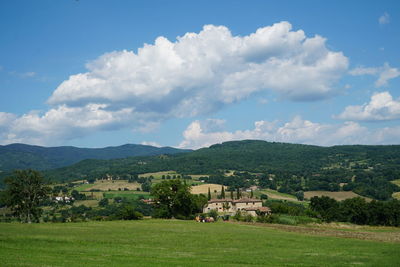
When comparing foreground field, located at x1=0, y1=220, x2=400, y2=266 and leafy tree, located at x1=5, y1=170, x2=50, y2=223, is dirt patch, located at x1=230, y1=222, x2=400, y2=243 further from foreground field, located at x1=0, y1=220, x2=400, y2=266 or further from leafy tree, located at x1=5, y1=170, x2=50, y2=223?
leafy tree, located at x1=5, y1=170, x2=50, y2=223

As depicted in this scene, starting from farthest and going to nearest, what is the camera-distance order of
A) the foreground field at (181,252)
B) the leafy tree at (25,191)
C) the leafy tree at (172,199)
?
the leafy tree at (172,199), the leafy tree at (25,191), the foreground field at (181,252)

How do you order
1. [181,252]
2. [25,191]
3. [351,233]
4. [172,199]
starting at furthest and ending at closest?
[172,199]
[25,191]
[351,233]
[181,252]

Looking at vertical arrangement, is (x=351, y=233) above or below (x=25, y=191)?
below

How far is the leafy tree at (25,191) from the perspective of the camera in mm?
89375

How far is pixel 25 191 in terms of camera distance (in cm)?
9031

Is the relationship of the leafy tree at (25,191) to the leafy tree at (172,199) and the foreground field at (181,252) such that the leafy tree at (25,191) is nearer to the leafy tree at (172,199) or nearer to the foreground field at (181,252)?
the leafy tree at (172,199)

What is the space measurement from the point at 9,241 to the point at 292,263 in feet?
89.5

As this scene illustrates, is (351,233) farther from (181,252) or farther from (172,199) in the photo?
(172,199)

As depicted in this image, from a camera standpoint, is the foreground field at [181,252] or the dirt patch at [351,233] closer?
the foreground field at [181,252]

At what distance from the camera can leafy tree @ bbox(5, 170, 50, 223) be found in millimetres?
89375

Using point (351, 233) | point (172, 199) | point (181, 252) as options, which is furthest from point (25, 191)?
point (351, 233)

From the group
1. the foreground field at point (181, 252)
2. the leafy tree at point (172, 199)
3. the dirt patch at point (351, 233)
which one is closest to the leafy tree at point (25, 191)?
the leafy tree at point (172, 199)

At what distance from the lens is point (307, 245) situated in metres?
45.6

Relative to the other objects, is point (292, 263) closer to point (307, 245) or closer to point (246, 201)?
point (307, 245)
